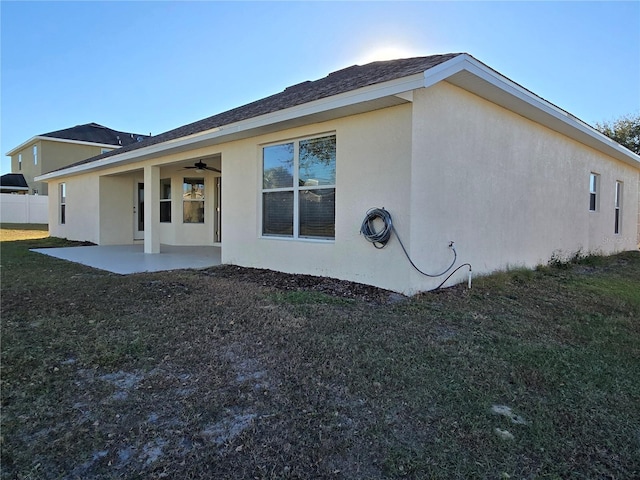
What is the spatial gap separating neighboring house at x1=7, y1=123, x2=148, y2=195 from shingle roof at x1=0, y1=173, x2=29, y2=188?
443 millimetres

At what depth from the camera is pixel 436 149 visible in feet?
18.5

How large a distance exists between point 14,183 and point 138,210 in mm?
23170

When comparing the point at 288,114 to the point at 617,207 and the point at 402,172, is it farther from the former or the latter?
the point at 617,207

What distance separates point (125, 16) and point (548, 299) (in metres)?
11.1

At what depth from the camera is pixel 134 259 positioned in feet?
30.9

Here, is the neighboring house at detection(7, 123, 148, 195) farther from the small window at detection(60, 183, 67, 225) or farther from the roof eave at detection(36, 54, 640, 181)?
the roof eave at detection(36, 54, 640, 181)

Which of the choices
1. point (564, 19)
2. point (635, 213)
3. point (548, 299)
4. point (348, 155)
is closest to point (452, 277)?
point (548, 299)

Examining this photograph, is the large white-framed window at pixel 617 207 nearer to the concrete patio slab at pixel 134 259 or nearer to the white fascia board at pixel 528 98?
the white fascia board at pixel 528 98

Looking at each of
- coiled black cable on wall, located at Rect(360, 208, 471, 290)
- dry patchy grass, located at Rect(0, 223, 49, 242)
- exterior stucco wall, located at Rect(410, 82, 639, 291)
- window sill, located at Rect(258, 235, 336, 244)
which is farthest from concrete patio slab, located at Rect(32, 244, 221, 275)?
dry patchy grass, located at Rect(0, 223, 49, 242)

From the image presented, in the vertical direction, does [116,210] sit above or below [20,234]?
above

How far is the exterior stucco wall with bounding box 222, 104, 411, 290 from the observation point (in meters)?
5.40

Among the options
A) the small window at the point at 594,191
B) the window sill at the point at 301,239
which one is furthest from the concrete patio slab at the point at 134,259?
the small window at the point at 594,191

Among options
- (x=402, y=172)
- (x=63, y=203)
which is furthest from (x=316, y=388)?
(x=63, y=203)

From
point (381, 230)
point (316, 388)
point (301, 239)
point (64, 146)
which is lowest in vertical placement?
point (316, 388)
